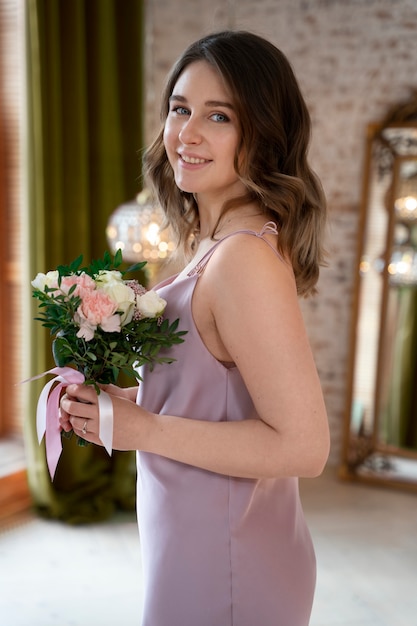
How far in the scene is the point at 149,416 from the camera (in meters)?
1.21

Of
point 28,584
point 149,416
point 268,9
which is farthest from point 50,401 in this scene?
point 268,9

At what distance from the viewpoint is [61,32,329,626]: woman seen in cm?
113

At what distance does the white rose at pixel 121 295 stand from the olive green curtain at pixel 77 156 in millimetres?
2224

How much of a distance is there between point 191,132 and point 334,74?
10.4 ft

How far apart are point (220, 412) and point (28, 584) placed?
82.6 inches

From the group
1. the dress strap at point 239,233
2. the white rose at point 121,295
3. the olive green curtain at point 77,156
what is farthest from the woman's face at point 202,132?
the olive green curtain at point 77,156

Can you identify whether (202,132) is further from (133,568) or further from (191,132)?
(133,568)

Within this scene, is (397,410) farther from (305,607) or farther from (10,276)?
(305,607)

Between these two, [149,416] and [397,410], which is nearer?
[149,416]

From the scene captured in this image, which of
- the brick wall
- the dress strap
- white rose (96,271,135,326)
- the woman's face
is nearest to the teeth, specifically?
the woman's face

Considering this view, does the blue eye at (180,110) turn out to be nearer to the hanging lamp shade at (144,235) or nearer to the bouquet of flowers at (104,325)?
the bouquet of flowers at (104,325)

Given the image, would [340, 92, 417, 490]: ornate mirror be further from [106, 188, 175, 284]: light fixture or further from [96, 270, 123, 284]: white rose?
[96, 270, 123, 284]: white rose

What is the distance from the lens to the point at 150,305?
47.3 inches

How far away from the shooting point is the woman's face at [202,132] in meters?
1.24
